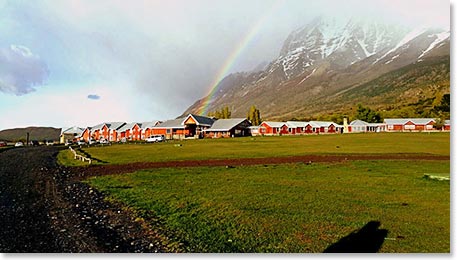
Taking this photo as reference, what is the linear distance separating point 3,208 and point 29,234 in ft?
7.24

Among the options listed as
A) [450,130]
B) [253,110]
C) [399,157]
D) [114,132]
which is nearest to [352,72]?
[253,110]

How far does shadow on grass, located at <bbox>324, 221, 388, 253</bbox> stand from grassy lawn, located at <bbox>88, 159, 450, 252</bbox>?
0.10m

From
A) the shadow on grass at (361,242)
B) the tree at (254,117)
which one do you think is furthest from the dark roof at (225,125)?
the shadow on grass at (361,242)

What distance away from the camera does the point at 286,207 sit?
274 inches

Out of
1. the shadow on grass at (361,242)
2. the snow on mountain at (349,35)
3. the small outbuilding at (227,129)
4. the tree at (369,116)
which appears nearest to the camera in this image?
the shadow on grass at (361,242)

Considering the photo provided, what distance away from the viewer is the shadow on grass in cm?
514

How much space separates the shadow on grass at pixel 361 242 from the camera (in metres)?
5.14

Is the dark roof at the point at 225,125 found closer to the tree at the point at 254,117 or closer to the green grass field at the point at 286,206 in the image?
the tree at the point at 254,117

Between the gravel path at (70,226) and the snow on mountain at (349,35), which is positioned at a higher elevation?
the snow on mountain at (349,35)

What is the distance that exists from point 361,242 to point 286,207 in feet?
6.15

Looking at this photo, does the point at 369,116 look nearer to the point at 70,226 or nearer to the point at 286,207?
the point at 286,207

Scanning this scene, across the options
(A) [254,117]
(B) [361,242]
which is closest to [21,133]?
(B) [361,242]

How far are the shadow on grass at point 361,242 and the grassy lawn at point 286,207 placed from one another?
3.9 inches

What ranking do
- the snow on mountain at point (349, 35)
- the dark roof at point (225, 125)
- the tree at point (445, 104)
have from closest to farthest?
the tree at point (445, 104) < the snow on mountain at point (349, 35) < the dark roof at point (225, 125)
